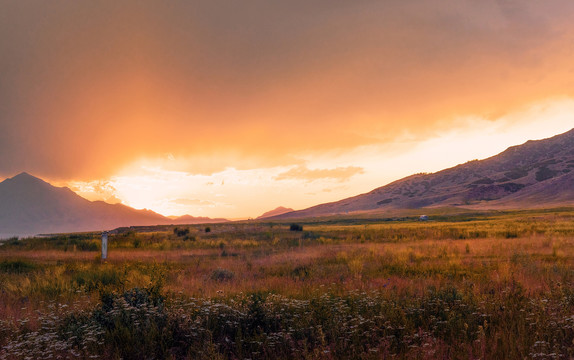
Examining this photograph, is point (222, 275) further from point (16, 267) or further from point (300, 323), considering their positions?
point (16, 267)

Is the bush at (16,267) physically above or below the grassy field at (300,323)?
above

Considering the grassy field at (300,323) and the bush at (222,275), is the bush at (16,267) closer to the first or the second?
the grassy field at (300,323)

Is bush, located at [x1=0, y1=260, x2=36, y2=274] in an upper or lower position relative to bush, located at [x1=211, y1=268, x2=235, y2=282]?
upper

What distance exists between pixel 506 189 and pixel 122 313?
216583mm

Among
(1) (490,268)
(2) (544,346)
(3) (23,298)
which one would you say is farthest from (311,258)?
(2) (544,346)

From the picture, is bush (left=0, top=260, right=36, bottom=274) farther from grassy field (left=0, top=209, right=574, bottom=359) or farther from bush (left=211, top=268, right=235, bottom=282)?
bush (left=211, top=268, right=235, bottom=282)

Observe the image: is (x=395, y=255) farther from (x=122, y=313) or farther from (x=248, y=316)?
(x=122, y=313)

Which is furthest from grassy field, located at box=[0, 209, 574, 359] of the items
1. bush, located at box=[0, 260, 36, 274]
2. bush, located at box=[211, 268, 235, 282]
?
bush, located at box=[0, 260, 36, 274]

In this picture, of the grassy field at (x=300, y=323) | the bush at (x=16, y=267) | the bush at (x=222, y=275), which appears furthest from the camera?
the bush at (x=16, y=267)

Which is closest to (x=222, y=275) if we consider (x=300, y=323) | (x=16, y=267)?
(x=300, y=323)

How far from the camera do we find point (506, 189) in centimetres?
18575

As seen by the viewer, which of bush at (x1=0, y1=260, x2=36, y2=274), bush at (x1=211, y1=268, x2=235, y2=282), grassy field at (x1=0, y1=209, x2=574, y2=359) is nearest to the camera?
grassy field at (x1=0, y1=209, x2=574, y2=359)

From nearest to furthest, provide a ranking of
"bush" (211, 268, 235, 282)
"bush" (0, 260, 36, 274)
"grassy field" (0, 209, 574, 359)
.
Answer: "grassy field" (0, 209, 574, 359) → "bush" (211, 268, 235, 282) → "bush" (0, 260, 36, 274)

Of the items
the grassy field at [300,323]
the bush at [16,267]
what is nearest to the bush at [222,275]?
the grassy field at [300,323]
